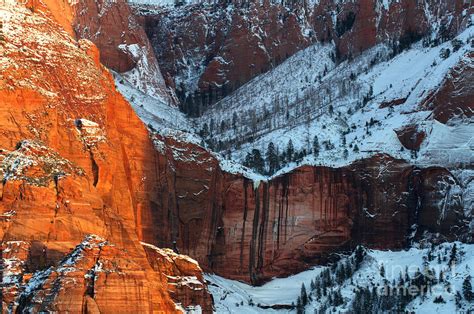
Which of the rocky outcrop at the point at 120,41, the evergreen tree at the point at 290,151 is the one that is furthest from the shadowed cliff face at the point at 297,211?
the rocky outcrop at the point at 120,41

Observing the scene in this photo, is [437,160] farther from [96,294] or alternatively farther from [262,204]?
[96,294]

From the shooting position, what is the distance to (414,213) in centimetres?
14788

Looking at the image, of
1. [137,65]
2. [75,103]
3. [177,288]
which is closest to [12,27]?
[75,103]

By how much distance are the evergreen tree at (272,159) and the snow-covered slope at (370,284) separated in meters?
15.8

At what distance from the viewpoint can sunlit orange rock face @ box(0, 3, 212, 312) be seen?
9444cm

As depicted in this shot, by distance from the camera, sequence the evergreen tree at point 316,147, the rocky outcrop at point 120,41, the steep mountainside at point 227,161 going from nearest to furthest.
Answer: the steep mountainside at point 227,161
the evergreen tree at point 316,147
the rocky outcrop at point 120,41

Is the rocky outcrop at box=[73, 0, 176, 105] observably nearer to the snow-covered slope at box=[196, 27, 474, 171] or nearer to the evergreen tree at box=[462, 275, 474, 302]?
the snow-covered slope at box=[196, 27, 474, 171]

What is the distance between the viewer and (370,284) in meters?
136

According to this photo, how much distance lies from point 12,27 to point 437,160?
153 ft

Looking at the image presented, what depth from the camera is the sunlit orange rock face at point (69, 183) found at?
9444 centimetres

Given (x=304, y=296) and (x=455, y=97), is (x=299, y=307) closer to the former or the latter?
(x=304, y=296)

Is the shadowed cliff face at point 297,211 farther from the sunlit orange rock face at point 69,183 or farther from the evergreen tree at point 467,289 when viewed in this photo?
the evergreen tree at point 467,289

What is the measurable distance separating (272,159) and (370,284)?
93.7ft

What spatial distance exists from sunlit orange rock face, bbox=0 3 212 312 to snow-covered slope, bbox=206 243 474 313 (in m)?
12.0
